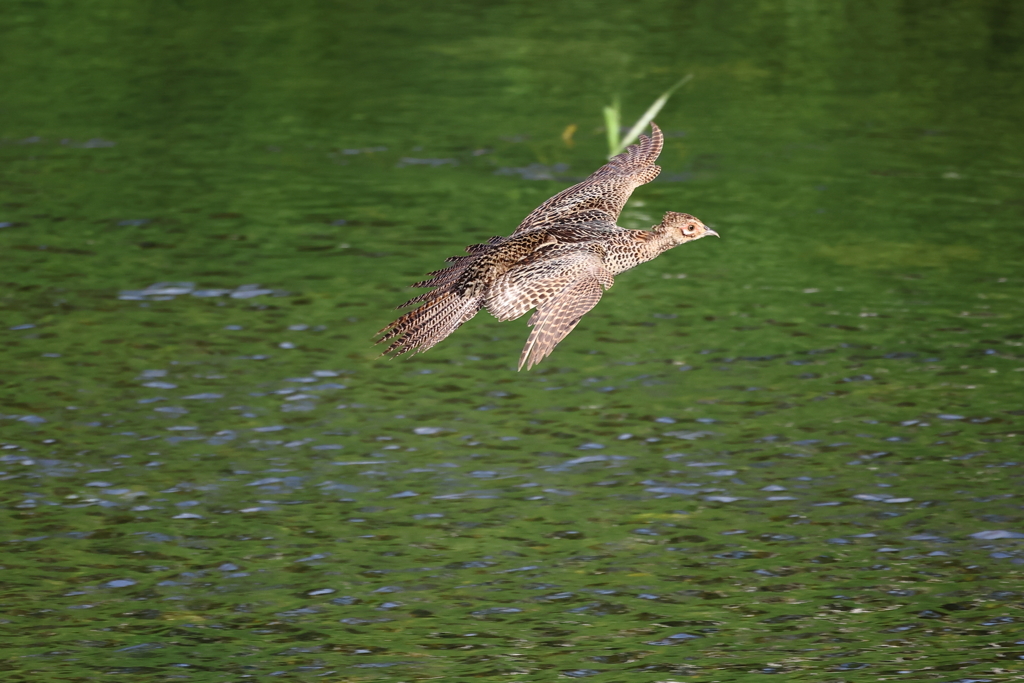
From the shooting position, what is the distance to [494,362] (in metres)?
29.0

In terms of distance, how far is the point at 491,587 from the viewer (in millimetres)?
21266

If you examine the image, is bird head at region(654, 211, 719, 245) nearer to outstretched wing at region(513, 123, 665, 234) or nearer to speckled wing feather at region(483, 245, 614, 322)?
outstretched wing at region(513, 123, 665, 234)

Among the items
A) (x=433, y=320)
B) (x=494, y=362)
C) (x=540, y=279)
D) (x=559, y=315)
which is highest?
(x=540, y=279)

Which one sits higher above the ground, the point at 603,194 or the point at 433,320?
the point at 603,194

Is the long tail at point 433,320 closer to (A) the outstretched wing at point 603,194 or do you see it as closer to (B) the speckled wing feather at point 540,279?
(B) the speckled wing feather at point 540,279

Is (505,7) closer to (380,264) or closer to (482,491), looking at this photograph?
(380,264)

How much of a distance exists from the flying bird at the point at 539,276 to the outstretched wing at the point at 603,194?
4 centimetres

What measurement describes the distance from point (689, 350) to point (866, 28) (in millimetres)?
21538

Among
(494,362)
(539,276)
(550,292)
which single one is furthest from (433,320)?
(494,362)

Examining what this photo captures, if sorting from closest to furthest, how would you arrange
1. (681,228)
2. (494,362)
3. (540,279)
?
(540,279) → (681,228) → (494,362)

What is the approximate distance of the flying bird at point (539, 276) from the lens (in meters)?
13.9

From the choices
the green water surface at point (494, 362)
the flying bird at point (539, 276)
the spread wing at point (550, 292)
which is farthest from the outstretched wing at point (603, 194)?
the green water surface at point (494, 362)

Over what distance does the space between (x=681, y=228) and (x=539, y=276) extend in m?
2.19

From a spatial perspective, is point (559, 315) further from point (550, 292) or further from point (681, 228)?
point (681, 228)
